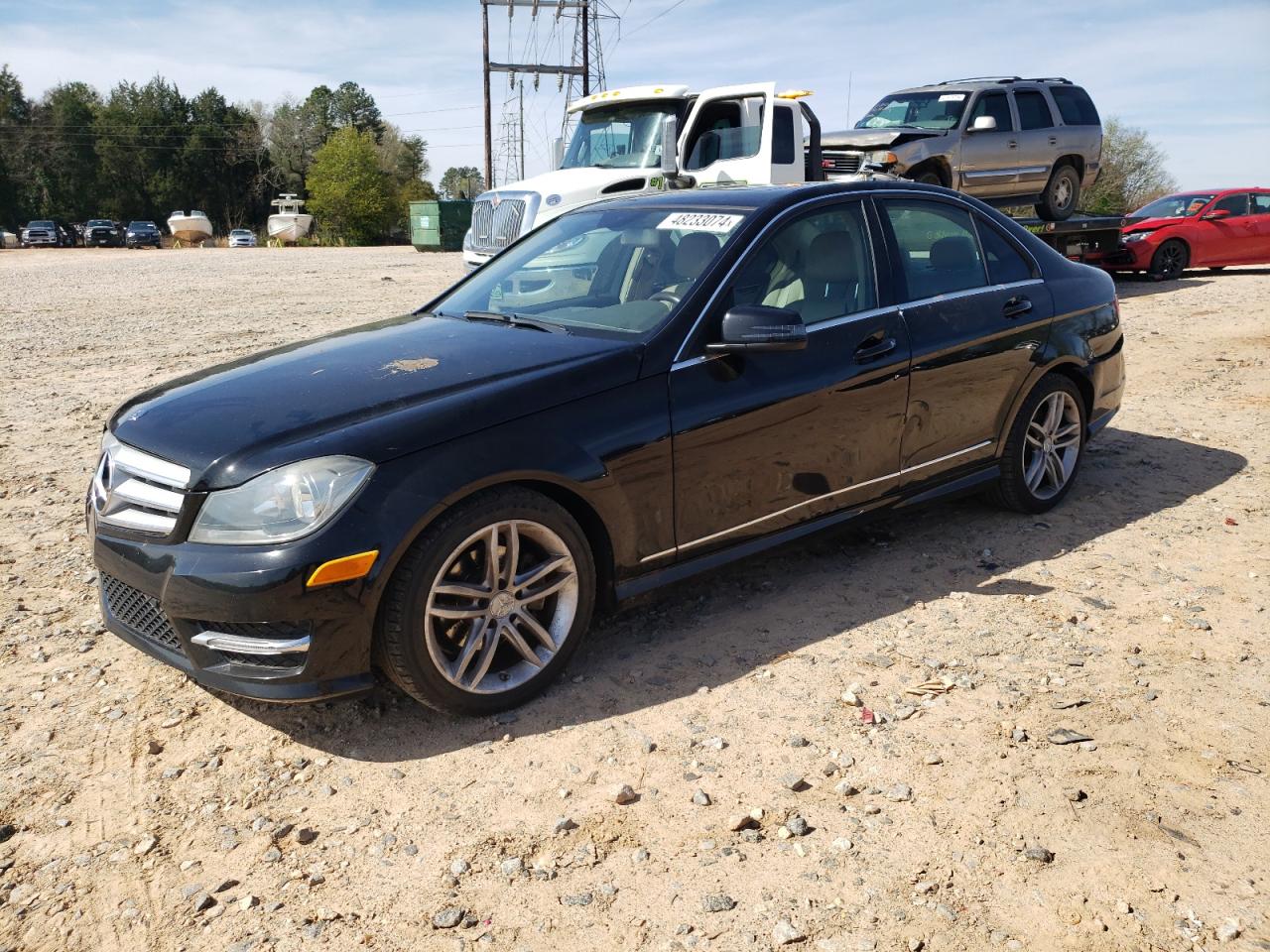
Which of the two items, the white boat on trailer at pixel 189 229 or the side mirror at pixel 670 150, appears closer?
the side mirror at pixel 670 150

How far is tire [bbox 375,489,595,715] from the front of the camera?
322 cm

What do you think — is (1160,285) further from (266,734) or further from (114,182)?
(114,182)

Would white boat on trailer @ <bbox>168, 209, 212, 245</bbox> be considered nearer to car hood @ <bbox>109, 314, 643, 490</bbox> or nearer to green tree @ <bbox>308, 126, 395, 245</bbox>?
green tree @ <bbox>308, 126, 395, 245</bbox>

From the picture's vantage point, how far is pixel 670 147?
11.7m

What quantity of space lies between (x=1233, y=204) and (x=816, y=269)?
16.6m

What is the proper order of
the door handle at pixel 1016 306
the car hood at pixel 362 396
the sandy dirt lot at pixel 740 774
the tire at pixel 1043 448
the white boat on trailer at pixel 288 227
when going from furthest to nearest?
the white boat on trailer at pixel 288 227
the tire at pixel 1043 448
the door handle at pixel 1016 306
the car hood at pixel 362 396
the sandy dirt lot at pixel 740 774

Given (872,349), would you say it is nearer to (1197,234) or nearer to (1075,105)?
(1075,105)

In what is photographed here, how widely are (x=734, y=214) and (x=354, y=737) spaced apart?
254 centimetres

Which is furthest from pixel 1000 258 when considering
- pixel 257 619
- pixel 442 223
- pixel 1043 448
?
pixel 442 223

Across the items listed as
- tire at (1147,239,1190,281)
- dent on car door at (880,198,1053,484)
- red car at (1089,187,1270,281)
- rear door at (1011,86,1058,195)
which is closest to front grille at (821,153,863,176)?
rear door at (1011,86,1058,195)

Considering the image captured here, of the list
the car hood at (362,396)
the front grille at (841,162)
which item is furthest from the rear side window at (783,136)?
the car hood at (362,396)

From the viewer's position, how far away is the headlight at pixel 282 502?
122 inches

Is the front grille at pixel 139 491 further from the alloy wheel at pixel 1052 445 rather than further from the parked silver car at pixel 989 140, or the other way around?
the parked silver car at pixel 989 140

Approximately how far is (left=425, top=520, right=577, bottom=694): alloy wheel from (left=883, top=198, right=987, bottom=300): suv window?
218 centimetres
